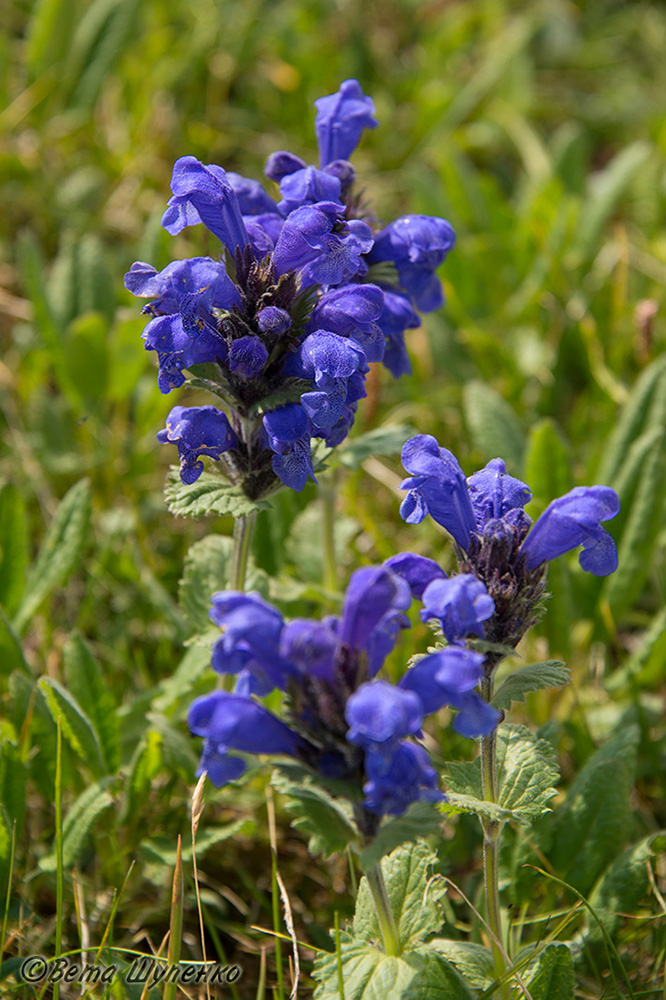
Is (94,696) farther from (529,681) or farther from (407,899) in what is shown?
(529,681)

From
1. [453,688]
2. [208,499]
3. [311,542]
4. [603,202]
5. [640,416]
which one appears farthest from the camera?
[603,202]

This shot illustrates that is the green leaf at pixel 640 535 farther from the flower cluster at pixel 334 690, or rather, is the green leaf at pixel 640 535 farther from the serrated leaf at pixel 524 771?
the flower cluster at pixel 334 690

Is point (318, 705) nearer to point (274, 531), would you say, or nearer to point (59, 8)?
point (274, 531)

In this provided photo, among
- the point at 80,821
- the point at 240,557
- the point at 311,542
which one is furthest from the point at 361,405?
the point at 80,821

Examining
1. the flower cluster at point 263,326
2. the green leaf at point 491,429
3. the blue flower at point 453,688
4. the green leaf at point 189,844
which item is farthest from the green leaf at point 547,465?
the blue flower at point 453,688

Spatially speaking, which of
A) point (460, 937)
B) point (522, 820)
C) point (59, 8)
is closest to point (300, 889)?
point (460, 937)
